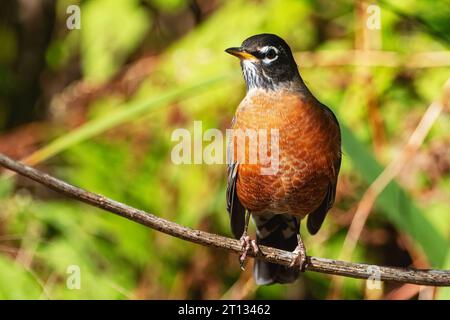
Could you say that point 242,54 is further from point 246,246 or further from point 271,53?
point 246,246

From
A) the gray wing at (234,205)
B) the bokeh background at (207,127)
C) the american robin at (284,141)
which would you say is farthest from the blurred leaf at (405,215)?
the bokeh background at (207,127)

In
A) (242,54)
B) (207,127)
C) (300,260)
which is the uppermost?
(207,127)

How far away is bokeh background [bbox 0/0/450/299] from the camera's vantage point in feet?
12.6

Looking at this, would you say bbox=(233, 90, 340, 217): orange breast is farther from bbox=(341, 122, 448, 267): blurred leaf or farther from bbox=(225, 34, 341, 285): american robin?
bbox=(341, 122, 448, 267): blurred leaf

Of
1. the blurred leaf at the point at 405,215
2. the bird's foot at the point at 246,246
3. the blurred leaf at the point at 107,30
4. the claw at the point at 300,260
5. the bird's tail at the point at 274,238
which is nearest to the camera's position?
the bird's foot at the point at 246,246

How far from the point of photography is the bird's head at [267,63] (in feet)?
7.28

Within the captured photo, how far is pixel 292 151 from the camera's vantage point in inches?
86.4

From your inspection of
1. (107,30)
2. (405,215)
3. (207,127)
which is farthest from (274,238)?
(107,30)

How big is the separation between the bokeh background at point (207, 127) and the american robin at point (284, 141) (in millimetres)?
1086

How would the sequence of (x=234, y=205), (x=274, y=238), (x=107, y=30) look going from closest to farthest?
1. (x=234, y=205)
2. (x=274, y=238)
3. (x=107, y=30)

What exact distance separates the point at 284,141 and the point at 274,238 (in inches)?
39.5

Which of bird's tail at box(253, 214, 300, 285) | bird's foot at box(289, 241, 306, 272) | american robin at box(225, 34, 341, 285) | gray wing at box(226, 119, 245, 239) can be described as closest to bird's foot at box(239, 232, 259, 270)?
american robin at box(225, 34, 341, 285)

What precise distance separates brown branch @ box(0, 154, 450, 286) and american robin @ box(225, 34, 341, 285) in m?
0.09

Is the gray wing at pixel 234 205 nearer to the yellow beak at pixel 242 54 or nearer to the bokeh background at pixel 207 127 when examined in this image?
the yellow beak at pixel 242 54
